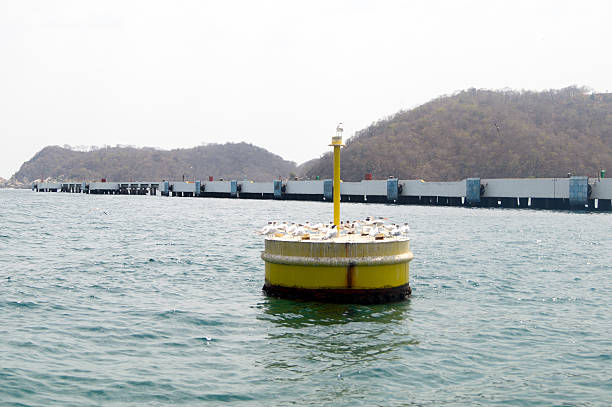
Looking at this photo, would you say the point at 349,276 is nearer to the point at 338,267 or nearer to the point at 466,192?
the point at 338,267

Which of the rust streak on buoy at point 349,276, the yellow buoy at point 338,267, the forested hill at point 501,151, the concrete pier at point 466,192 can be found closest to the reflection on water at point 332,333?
the yellow buoy at point 338,267

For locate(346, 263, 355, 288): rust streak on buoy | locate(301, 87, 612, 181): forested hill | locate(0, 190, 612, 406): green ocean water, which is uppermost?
locate(301, 87, 612, 181): forested hill

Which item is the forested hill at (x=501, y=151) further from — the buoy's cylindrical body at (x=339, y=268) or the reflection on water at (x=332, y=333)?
the reflection on water at (x=332, y=333)

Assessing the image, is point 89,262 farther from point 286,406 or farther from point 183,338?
point 286,406

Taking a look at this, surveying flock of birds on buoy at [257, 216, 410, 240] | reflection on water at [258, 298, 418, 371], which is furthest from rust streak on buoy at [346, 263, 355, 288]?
flock of birds on buoy at [257, 216, 410, 240]

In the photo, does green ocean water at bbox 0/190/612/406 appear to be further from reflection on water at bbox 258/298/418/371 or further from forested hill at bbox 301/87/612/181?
forested hill at bbox 301/87/612/181

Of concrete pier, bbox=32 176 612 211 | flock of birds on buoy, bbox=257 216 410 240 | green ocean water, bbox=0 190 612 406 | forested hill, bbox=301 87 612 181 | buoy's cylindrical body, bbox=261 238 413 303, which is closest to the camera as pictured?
green ocean water, bbox=0 190 612 406

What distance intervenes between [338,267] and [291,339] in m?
2.89

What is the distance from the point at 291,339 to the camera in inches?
566

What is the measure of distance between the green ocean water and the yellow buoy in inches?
16.8

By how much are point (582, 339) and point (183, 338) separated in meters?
9.53

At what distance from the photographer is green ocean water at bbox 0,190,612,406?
11.0 metres

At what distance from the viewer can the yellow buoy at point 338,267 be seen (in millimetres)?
16453

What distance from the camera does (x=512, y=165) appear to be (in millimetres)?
170250
